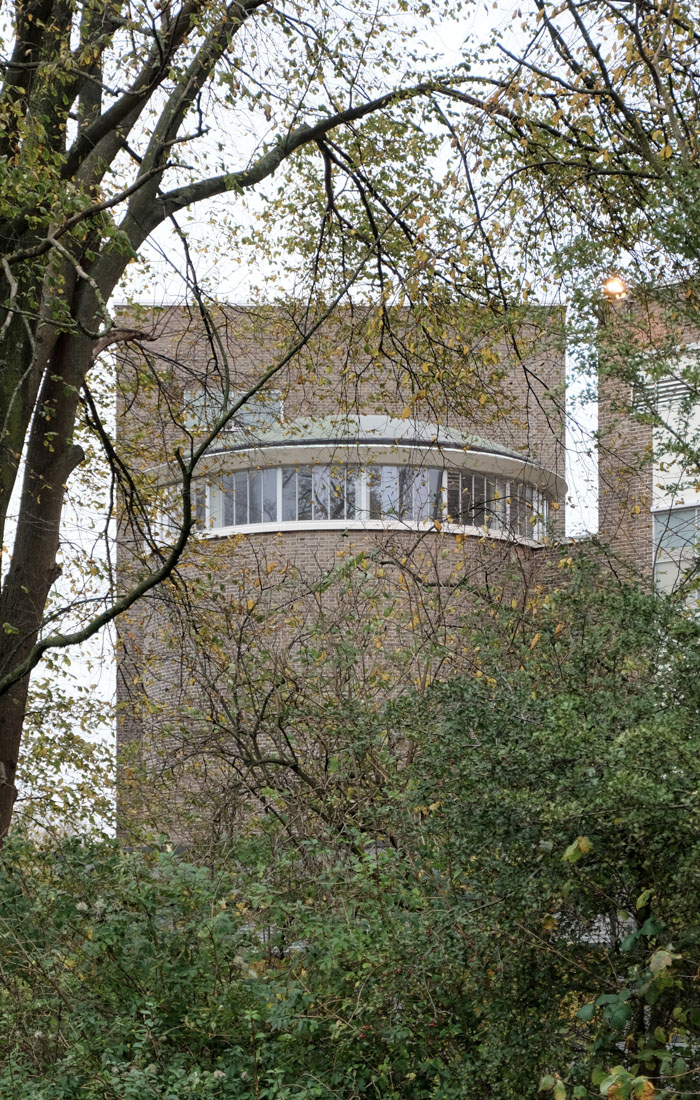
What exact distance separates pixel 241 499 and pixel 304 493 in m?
1.41

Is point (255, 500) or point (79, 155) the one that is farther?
point (255, 500)

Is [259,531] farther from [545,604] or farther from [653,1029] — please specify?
[653,1029]

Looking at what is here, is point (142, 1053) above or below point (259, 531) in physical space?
below

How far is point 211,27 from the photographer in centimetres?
831

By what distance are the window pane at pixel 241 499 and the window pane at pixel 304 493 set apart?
3.60 feet

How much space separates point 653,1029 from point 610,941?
1.42ft

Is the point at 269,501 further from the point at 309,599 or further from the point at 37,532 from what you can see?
the point at 37,532

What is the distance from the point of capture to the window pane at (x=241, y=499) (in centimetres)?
2328

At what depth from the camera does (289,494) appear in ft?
75.5

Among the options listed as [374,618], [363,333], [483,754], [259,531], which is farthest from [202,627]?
[259,531]

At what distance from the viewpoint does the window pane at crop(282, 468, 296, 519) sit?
2283 cm

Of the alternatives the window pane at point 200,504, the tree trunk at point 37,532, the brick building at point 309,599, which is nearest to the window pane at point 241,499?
the window pane at point 200,504

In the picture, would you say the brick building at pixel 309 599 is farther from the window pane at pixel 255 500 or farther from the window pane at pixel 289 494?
the window pane at pixel 255 500

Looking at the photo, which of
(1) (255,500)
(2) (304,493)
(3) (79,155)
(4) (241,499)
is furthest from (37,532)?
(4) (241,499)
